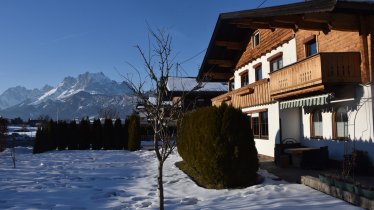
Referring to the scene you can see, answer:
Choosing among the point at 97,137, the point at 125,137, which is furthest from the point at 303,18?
the point at 97,137

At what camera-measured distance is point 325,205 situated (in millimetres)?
7227

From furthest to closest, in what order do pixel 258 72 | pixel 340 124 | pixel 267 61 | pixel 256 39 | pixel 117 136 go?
pixel 117 136 < pixel 258 72 < pixel 256 39 < pixel 267 61 < pixel 340 124

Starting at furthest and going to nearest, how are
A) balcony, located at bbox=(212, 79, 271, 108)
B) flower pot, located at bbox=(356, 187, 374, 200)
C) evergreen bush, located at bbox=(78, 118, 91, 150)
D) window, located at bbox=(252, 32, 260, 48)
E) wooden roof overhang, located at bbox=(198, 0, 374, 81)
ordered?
evergreen bush, located at bbox=(78, 118, 91, 150), window, located at bbox=(252, 32, 260, 48), balcony, located at bbox=(212, 79, 271, 108), wooden roof overhang, located at bbox=(198, 0, 374, 81), flower pot, located at bbox=(356, 187, 374, 200)

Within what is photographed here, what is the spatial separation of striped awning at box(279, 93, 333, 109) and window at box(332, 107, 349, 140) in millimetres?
792

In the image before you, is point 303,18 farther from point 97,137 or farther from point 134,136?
point 97,137

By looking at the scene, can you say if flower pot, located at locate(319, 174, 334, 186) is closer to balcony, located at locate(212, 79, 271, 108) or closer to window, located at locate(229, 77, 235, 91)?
balcony, located at locate(212, 79, 271, 108)

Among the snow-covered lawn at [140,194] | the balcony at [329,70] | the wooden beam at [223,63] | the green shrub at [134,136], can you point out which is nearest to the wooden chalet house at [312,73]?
the balcony at [329,70]

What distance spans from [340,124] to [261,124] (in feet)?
20.6

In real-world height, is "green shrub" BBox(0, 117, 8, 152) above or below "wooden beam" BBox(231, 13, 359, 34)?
below

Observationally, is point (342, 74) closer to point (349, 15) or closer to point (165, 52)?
point (349, 15)

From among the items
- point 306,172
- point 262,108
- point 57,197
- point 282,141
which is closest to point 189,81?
point 262,108

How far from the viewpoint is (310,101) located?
42.8 ft

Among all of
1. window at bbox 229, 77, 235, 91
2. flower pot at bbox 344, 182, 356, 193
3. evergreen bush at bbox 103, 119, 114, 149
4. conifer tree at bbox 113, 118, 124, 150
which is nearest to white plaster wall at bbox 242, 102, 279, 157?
window at bbox 229, 77, 235, 91

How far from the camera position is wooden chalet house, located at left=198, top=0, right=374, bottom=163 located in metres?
11.2
